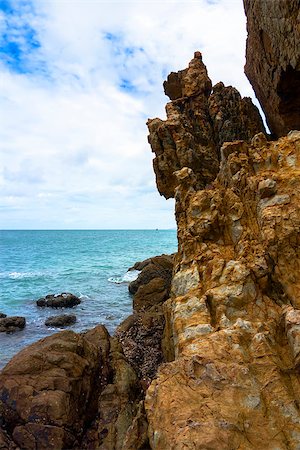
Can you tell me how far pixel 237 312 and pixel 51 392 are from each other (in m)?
7.64

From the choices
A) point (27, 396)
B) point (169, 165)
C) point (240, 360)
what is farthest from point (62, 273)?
point (240, 360)

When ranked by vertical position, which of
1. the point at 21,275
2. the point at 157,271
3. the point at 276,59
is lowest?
the point at 21,275

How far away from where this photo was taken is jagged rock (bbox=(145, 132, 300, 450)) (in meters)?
8.19

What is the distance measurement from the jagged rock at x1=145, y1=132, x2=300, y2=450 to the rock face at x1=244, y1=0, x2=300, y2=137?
13.4 ft

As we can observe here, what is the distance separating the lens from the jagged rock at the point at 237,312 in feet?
26.9

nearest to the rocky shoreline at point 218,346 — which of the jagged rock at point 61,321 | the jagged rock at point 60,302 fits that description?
the jagged rock at point 61,321

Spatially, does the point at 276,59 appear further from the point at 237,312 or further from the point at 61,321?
the point at 61,321

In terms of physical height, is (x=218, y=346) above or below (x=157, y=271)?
above

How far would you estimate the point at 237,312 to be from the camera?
11.9m

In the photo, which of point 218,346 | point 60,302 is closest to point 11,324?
point 60,302

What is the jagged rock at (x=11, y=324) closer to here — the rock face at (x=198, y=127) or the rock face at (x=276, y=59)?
the rock face at (x=198, y=127)

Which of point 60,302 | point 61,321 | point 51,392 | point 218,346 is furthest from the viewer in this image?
point 60,302

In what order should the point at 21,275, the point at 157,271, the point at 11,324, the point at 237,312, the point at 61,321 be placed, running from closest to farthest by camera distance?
the point at 237,312
the point at 11,324
the point at 61,321
the point at 157,271
the point at 21,275

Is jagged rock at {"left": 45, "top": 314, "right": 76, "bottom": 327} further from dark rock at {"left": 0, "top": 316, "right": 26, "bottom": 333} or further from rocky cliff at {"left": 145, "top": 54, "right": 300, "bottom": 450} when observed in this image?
rocky cliff at {"left": 145, "top": 54, "right": 300, "bottom": 450}
